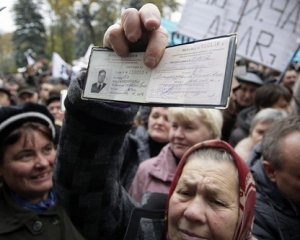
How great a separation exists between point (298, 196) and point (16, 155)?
1.35 m

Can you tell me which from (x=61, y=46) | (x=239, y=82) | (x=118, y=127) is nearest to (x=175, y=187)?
(x=118, y=127)

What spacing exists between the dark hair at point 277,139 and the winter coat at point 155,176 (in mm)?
758

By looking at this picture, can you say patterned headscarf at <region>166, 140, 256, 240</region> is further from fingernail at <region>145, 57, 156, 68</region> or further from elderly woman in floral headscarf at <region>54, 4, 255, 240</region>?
fingernail at <region>145, 57, 156, 68</region>

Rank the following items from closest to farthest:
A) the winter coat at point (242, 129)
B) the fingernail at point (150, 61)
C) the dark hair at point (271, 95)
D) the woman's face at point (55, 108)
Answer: the fingernail at point (150, 61)
the winter coat at point (242, 129)
the dark hair at point (271, 95)
the woman's face at point (55, 108)

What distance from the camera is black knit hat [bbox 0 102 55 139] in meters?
1.72

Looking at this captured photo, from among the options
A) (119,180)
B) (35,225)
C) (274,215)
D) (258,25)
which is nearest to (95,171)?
(119,180)

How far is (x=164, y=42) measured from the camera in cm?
103

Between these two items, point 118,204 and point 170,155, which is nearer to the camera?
point 118,204

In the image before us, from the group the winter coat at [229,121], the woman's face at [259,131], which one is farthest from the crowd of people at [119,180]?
the winter coat at [229,121]

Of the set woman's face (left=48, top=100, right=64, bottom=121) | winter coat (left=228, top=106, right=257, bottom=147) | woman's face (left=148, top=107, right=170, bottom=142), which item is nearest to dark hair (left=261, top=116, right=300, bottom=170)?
woman's face (left=148, top=107, right=170, bottom=142)

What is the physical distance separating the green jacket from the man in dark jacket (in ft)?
2.76

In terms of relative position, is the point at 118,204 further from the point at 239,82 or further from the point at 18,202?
the point at 239,82

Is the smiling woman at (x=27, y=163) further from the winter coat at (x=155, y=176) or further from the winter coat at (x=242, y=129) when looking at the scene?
the winter coat at (x=242, y=129)

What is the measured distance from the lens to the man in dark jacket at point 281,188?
1.68 meters
